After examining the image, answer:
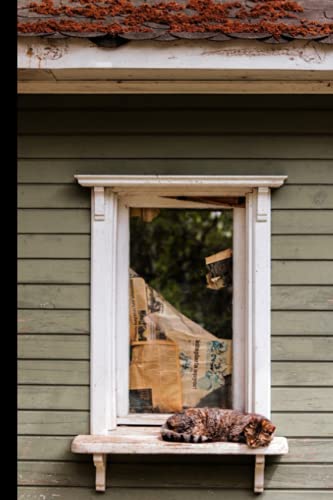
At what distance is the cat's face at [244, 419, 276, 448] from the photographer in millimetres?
2992

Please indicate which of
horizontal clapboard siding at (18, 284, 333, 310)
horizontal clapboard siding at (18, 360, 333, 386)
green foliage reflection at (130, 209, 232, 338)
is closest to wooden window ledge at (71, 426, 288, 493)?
horizontal clapboard siding at (18, 360, 333, 386)

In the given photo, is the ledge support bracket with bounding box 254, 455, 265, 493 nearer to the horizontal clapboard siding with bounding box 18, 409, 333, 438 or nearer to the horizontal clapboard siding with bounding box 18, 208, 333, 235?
the horizontal clapboard siding with bounding box 18, 409, 333, 438

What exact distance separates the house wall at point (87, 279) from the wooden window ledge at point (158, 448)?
111mm

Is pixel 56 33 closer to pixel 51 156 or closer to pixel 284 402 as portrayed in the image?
pixel 51 156

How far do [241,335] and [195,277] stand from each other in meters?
5.57

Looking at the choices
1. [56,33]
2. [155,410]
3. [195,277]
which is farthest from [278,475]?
[195,277]

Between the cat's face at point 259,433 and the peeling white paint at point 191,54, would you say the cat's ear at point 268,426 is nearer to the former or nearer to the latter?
the cat's face at point 259,433

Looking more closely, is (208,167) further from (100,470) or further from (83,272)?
(100,470)

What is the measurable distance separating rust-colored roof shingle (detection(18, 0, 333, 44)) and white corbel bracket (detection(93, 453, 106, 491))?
1968 mm

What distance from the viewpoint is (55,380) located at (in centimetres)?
324

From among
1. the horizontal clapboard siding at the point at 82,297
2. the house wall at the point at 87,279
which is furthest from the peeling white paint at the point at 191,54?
the horizontal clapboard siding at the point at 82,297

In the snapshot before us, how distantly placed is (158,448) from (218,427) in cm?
31
